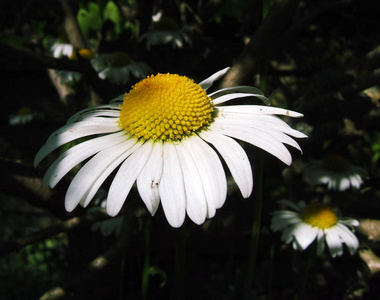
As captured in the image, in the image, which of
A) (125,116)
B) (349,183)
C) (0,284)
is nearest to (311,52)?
(349,183)

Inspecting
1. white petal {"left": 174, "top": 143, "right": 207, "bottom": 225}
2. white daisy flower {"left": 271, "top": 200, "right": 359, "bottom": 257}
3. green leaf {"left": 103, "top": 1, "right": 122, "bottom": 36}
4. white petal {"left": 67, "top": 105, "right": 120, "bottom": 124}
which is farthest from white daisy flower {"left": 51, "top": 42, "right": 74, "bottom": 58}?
white petal {"left": 174, "top": 143, "right": 207, "bottom": 225}

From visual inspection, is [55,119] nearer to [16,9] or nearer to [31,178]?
[16,9]

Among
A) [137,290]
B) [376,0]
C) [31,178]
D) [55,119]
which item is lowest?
[137,290]

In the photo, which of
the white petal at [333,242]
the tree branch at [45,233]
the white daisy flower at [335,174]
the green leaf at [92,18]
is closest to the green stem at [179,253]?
the tree branch at [45,233]

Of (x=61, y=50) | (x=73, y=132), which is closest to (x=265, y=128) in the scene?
(x=73, y=132)

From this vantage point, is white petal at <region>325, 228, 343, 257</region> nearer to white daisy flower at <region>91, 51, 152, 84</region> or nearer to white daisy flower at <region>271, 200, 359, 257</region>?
white daisy flower at <region>271, 200, 359, 257</region>

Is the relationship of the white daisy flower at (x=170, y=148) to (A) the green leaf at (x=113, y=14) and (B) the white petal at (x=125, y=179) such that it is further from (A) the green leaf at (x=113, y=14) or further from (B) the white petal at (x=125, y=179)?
(A) the green leaf at (x=113, y=14)
